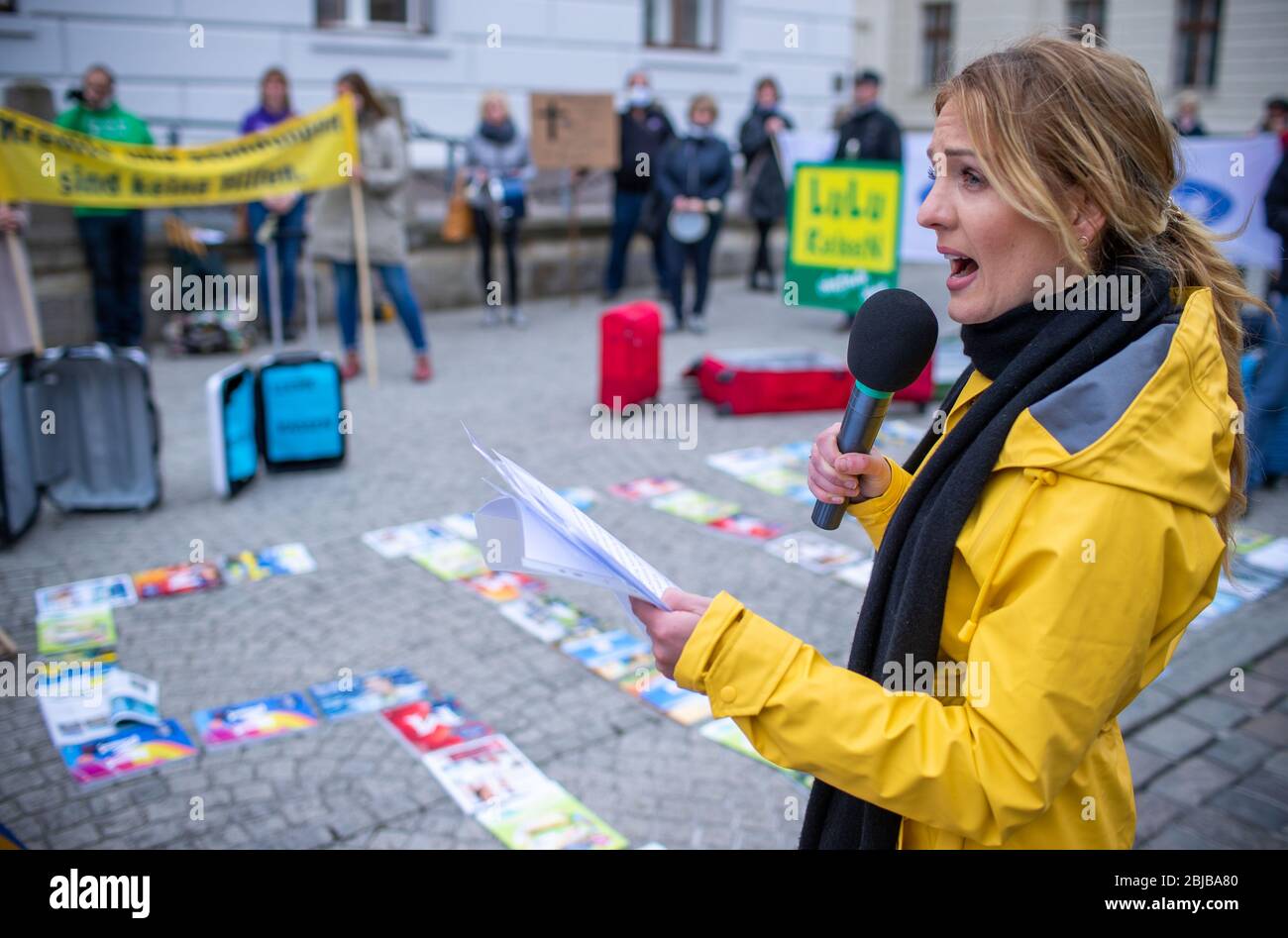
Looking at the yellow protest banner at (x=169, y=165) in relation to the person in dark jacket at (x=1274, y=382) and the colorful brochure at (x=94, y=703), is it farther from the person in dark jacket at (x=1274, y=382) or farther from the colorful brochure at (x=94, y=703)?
the person in dark jacket at (x=1274, y=382)

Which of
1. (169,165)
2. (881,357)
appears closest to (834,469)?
(881,357)

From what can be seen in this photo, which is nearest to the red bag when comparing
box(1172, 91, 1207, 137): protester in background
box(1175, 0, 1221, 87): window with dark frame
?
box(1172, 91, 1207, 137): protester in background

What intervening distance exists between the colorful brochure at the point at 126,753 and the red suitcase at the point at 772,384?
199 inches

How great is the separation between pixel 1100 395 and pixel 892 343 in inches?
17.4

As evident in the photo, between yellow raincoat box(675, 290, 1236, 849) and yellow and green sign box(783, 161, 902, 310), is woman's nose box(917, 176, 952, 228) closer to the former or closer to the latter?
yellow raincoat box(675, 290, 1236, 849)

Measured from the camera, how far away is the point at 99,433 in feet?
19.9

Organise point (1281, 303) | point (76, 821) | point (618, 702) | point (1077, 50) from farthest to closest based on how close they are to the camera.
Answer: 1. point (1281, 303)
2. point (618, 702)
3. point (76, 821)
4. point (1077, 50)

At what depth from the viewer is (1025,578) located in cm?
135

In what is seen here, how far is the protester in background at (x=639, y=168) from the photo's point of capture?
40.1ft

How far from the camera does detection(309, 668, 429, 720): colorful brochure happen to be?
406cm

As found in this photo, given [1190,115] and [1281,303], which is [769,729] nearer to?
[1281,303]

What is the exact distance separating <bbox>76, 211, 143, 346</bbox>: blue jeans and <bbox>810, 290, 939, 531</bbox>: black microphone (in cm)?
888
